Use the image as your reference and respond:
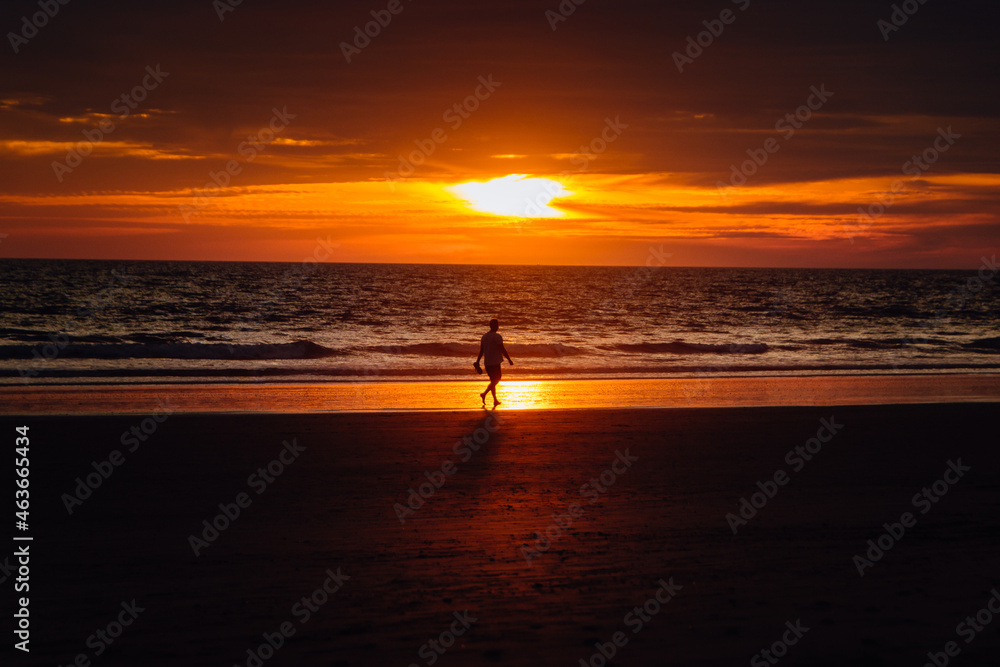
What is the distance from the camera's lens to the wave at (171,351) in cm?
2855

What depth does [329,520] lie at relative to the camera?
797 cm

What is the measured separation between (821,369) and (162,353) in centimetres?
2508

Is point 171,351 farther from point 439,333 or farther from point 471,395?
point 471,395

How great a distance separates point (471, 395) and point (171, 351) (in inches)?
709

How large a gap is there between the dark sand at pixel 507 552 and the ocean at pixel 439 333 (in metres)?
12.0

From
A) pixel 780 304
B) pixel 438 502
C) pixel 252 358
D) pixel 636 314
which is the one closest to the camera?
pixel 438 502

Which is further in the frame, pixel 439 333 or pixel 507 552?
pixel 439 333

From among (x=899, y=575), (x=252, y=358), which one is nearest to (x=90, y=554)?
(x=899, y=575)

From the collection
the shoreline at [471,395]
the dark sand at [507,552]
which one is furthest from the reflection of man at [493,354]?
the dark sand at [507,552]

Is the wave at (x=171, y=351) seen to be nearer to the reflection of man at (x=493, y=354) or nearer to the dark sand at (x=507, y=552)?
the reflection of man at (x=493, y=354)

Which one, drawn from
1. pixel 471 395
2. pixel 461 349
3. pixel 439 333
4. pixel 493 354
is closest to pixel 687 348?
pixel 461 349

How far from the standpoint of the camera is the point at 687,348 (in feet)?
124

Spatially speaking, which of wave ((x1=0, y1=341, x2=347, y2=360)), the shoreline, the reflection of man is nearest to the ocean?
wave ((x1=0, y1=341, x2=347, y2=360))

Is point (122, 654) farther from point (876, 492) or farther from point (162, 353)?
point (162, 353)
